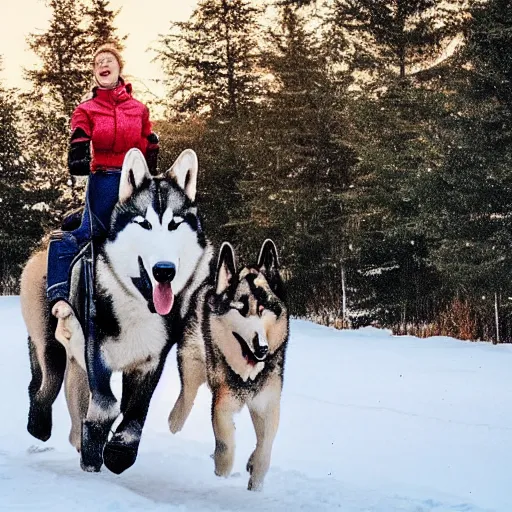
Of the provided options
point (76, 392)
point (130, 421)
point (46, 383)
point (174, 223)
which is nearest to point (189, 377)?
point (76, 392)

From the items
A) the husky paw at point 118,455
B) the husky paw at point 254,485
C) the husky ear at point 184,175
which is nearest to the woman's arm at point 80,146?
the husky ear at point 184,175

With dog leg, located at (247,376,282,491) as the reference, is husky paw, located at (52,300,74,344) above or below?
above

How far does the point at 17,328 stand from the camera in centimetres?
1197

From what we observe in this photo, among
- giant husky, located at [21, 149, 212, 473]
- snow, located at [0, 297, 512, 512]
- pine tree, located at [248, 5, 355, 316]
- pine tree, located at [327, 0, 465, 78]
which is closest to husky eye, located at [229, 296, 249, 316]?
giant husky, located at [21, 149, 212, 473]

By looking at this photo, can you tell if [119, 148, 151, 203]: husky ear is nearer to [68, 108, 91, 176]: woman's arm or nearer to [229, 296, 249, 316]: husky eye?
[68, 108, 91, 176]: woman's arm

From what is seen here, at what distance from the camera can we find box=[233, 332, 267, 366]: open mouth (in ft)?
13.7

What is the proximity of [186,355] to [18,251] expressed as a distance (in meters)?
15.4

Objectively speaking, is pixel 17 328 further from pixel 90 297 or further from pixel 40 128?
pixel 40 128

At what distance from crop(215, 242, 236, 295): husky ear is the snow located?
1.09 m

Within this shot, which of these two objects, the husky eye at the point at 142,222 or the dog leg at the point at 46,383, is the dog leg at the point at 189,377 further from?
the husky eye at the point at 142,222

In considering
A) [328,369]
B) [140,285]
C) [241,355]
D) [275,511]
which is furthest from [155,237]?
[328,369]

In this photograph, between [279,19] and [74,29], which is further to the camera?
[74,29]

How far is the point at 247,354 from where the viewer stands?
167 inches

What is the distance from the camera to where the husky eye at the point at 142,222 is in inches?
131
